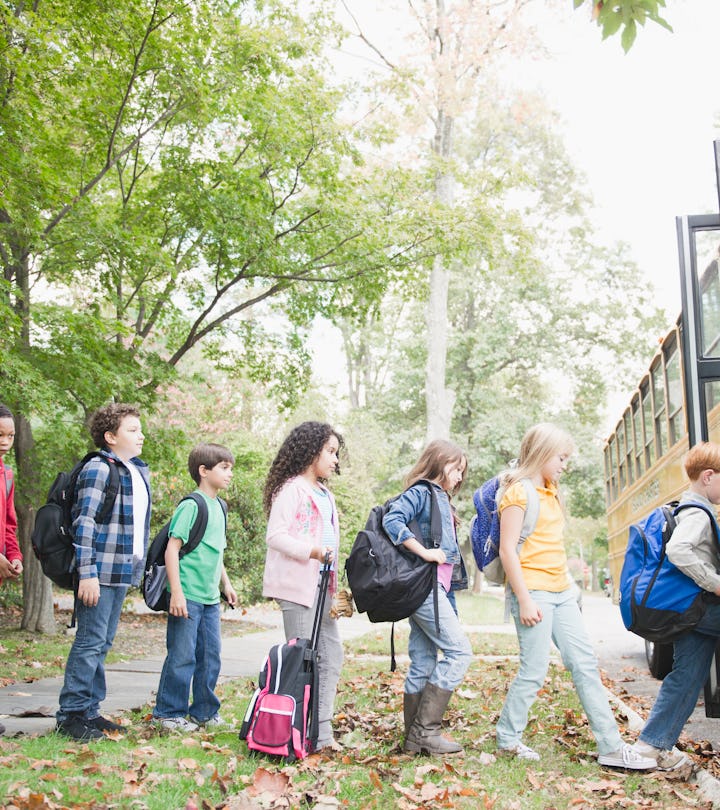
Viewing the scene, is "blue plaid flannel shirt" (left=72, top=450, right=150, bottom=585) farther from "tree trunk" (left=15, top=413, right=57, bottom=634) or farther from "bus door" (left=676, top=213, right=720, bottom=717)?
"tree trunk" (left=15, top=413, right=57, bottom=634)

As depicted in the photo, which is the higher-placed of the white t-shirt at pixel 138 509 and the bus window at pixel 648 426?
the bus window at pixel 648 426

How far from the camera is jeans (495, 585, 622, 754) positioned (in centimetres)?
447

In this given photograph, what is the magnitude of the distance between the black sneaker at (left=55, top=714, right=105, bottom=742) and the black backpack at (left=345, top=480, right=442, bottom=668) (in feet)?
4.75

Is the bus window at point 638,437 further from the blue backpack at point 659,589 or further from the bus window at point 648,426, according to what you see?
the blue backpack at point 659,589

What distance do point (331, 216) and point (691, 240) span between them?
5.74 m

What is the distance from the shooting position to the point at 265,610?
1598cm


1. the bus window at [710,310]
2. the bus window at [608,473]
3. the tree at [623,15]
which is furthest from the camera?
the bus window at [608,473]

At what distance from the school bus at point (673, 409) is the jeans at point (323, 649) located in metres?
2.62

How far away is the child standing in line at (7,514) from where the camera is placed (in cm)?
463

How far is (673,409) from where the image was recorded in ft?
29.1

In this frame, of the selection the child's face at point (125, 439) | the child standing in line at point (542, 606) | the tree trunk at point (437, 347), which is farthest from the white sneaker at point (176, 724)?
the tree trunk at point (437, 347)

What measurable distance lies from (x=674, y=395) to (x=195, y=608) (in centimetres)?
575

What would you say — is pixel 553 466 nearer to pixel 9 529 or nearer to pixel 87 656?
pixel 87 656

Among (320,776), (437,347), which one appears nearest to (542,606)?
(320,776)
